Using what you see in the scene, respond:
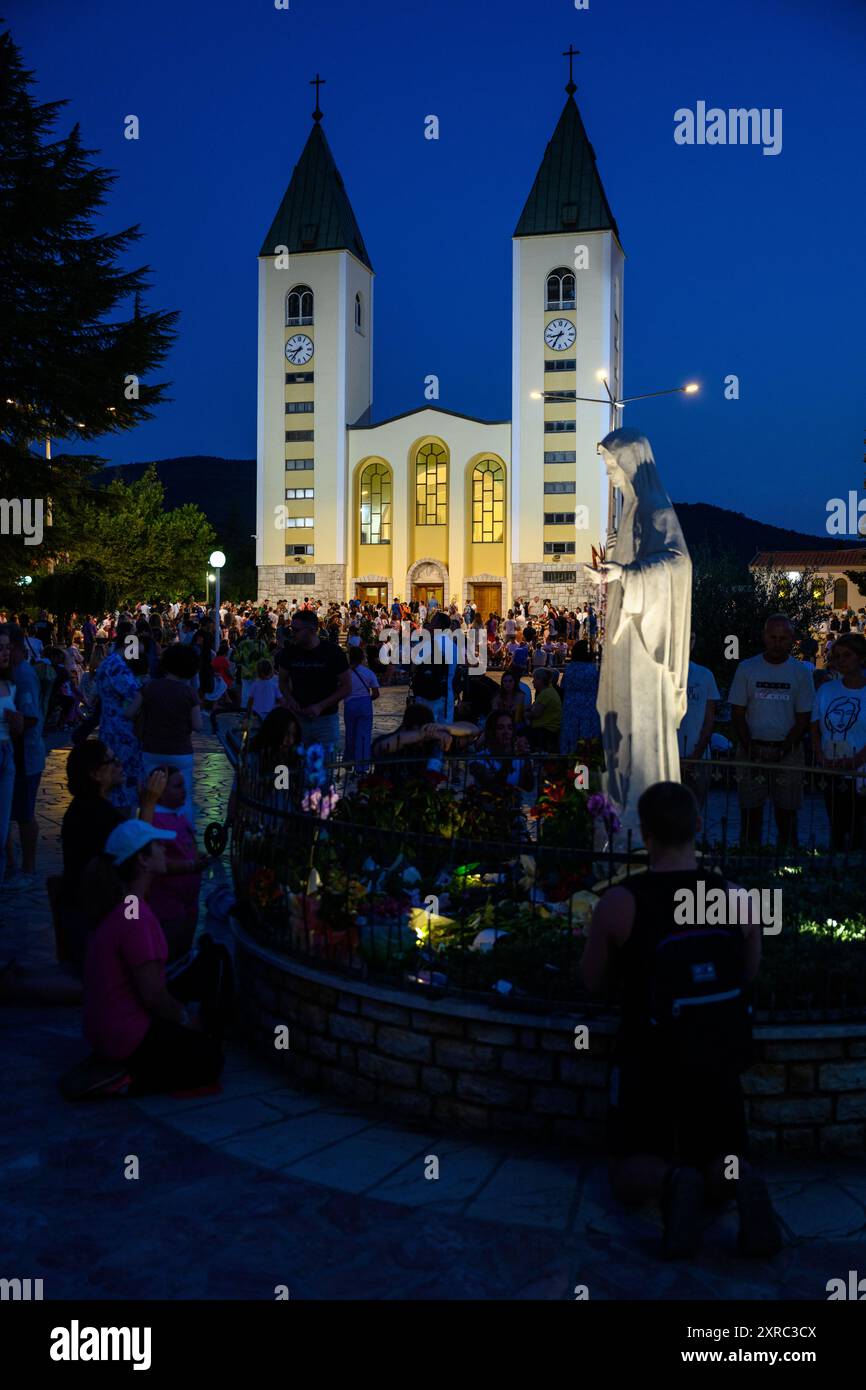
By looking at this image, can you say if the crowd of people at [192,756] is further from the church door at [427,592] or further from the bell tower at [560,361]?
the church door at [427,592]

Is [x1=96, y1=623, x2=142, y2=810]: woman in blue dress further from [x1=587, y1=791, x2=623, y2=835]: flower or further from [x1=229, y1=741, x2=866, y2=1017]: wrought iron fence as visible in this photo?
[x1=587, y1=791, x2=623, y2=835]: flower

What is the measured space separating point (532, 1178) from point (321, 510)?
207 feet

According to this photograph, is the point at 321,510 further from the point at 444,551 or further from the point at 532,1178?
the point at 532,1178

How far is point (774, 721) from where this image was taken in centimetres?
828

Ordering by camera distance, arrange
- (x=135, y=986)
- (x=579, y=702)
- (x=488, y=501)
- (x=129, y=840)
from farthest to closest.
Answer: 1. (x=488, y=501)
2. (x=579, y=702)
3. (x=129, y=840)
4. (x=135, y=986)

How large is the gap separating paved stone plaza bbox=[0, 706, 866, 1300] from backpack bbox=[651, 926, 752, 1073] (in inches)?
24.2

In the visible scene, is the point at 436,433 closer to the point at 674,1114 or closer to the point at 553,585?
the point at 553,585

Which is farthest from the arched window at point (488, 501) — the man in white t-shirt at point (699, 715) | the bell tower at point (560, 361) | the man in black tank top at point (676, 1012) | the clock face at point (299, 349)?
the man in black tank top at point (676, 1012)

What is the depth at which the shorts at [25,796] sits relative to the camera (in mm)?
8970

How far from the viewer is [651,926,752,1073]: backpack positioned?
384 cm

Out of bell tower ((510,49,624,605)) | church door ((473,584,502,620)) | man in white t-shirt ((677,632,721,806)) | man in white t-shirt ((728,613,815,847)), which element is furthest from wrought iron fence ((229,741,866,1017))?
church door ((473,584,502,620))

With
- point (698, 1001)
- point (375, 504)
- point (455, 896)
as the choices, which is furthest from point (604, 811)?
point (375, 504)

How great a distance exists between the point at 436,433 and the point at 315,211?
14924mm

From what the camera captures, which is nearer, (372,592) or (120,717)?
(120,717)
